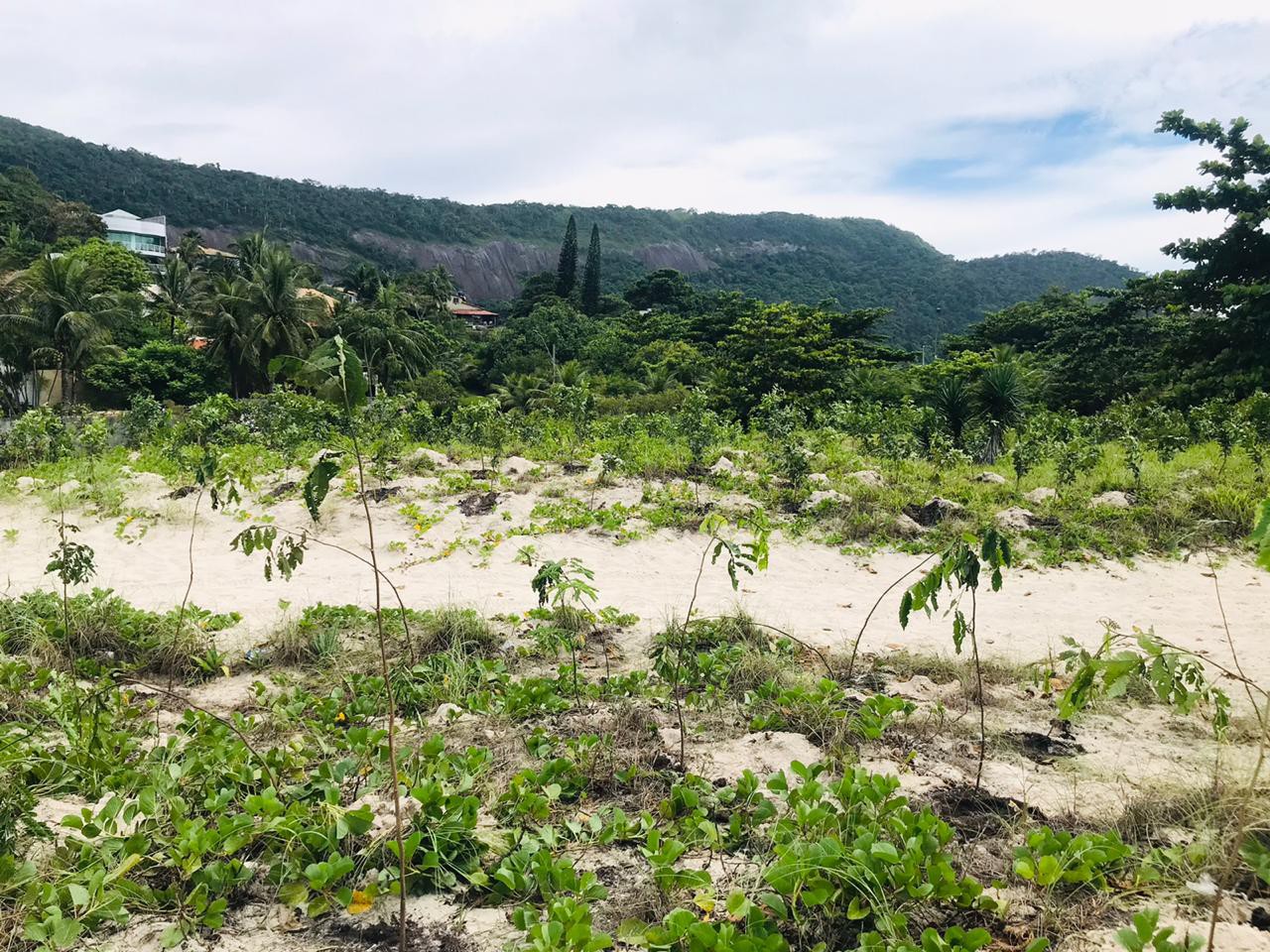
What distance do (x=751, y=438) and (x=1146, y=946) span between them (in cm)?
1118

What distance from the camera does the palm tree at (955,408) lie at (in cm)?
1272

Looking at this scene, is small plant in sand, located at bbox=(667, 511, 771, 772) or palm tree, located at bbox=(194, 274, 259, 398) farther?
palm tree, located at bbox=(194, 274, 259, 398)

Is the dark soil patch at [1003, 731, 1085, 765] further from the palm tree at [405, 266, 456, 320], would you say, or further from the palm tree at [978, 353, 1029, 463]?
the palm tree at [405, 266, 456, 320]

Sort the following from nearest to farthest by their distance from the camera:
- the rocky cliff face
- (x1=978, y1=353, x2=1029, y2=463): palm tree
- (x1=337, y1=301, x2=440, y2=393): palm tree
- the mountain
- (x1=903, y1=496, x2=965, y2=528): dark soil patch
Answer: (x1=903, y1=496, x2=965, y2=528): dark soil patch, (x1=978, y1=353, x2=1029, y2=463): palm tree, (x1=337, y1=301, x2=440, y2=393): palm tree, the mountain, the rocky cliff face

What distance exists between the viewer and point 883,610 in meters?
5.86

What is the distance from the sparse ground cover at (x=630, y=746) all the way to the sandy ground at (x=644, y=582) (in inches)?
1.9

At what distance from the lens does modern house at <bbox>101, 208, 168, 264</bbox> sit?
198ft

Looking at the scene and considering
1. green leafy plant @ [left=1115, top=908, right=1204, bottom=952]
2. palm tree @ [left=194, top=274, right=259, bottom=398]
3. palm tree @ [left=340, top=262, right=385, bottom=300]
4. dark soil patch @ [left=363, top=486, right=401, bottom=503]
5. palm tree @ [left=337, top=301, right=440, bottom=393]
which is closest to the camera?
green leafy plant @ [left=1115, top=908, right=1204, bottom=952]

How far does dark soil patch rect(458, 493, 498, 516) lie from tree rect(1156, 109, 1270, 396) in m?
15.6

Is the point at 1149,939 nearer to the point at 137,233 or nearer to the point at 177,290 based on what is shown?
the point at 177,290

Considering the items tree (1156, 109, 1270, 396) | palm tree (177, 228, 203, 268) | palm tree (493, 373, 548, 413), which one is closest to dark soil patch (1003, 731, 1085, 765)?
tree (1156, 109, 1270, 396)

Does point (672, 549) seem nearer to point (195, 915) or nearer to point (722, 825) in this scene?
point (722, 825)

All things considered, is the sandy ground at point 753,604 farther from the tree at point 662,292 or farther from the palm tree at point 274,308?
the tree at point 662,292

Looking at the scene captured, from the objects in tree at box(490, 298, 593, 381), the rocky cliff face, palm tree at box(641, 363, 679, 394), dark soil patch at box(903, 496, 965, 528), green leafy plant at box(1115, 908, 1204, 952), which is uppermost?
the rocky cliff face
